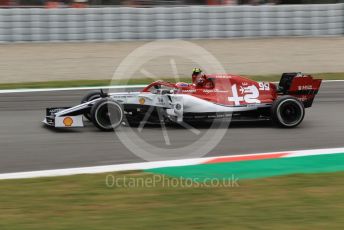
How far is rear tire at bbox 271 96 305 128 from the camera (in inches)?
369

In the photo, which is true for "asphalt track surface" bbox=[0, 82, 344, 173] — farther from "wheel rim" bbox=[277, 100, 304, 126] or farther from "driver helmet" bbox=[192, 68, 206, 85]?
"driver helmet" bbox=[192, 68, 206, 85]

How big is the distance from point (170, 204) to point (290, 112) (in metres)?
4.19

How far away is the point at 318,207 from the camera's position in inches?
227

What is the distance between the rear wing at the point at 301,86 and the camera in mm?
9789

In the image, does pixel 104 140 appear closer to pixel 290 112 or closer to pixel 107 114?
pixel 107 114

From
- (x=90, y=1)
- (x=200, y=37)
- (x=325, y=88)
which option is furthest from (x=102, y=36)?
(x=325, y=88)

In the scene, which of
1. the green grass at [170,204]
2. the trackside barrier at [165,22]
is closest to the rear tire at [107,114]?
the green grass at [170,204]

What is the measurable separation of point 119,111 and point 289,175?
2.93m

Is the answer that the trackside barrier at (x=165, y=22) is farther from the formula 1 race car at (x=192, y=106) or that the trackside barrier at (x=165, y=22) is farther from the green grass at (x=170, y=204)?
the green grass at (x=170, y=204)

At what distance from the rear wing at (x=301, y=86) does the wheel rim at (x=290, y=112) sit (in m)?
0.41

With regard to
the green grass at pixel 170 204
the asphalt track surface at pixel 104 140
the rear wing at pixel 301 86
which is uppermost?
the rear wing at pixel 301 86

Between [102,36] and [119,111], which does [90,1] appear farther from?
[119,111]

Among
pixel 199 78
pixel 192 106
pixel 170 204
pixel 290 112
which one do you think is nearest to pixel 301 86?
pixel 290 112

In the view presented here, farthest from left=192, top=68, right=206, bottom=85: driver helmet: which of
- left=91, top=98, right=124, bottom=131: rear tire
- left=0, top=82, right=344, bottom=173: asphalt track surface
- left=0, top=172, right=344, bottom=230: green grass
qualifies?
left=0, top=172, right=344, bottom=230: green grass
